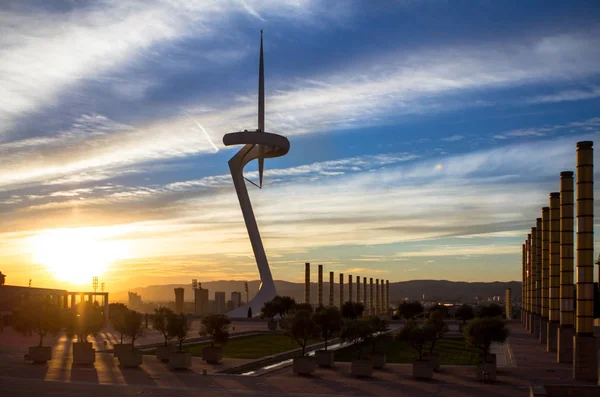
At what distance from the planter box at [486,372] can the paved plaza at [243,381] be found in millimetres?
305

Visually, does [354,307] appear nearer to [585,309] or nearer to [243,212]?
[243,212]

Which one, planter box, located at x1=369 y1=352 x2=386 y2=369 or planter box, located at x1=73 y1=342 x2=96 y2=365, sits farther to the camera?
planter box, located at x1=369 y1=352 x2=386 y2=369

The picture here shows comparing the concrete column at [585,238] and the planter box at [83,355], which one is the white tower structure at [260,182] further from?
the concrete column at [585,238]

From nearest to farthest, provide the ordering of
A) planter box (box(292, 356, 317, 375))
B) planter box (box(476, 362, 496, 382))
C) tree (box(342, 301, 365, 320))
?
planter box (box(476, 362, 496, 382)) → planter box (box(292, 356, 317, 375)) → tree (box(342, 301, 365, 320))

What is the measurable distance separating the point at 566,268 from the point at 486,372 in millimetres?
8287

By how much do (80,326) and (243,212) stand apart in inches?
1630

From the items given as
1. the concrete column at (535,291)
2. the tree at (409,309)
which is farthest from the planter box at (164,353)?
the tree at (409,309)

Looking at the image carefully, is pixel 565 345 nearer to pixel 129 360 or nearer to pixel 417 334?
pixel 417 334

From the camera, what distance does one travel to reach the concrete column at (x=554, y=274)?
36156mm

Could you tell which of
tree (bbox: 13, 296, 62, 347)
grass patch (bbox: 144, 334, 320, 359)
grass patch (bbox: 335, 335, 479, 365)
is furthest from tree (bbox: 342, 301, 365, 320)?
tree (bbox: 13, 296, 62, 347)

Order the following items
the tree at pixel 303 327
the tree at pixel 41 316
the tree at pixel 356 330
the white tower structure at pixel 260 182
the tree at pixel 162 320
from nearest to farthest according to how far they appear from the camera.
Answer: the tree at pixel 303 327 → the tree at pixel 356 330 → the tree at pixel 41 316 → the tree at pixel 162 320 → the white tower structure at pixel 260 182

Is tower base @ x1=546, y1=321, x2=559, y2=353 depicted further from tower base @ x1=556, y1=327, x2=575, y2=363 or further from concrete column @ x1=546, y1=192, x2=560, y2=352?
tower base @ x1=556, y1=327, x2=575, y2=363

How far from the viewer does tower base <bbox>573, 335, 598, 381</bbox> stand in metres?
25.8

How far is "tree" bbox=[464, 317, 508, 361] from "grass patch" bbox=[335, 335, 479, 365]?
4881 mm
